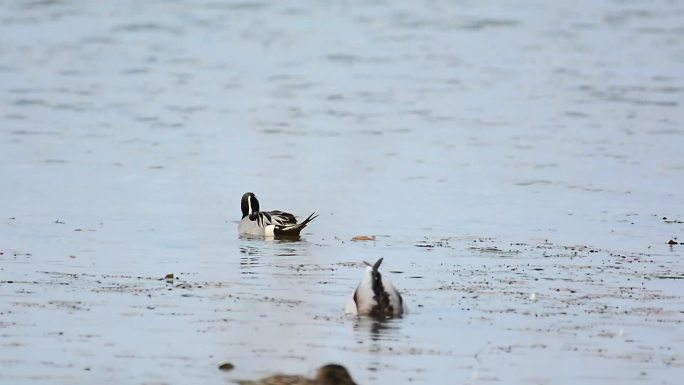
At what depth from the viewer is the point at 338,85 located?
31922 mm

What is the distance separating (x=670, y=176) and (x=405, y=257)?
21.8 feet

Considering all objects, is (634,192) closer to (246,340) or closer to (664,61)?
(246,340)

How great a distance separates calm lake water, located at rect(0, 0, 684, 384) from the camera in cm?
1035

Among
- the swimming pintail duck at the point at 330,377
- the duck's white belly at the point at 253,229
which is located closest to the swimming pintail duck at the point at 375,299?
the swimming pintail duck at the point at 330,377

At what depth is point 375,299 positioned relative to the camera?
11.3m

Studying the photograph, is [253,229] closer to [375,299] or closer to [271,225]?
[271,225]

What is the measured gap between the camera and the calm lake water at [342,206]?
34.0ft

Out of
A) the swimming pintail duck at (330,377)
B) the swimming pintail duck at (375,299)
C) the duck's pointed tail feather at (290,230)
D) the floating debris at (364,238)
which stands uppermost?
the duck's pointed tail feather at (290,230)

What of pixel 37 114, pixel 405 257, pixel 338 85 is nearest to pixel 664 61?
pixel 338 85

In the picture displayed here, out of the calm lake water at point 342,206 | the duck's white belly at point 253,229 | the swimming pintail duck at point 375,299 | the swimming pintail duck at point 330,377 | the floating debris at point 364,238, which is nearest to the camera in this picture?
the swimming pintail duck at point 330,377

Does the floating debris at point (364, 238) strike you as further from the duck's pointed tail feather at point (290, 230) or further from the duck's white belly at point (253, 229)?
the duck's white belly at point (253, 229)

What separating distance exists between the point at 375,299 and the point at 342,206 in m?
6.69

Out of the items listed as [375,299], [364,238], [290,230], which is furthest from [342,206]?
[375,299]

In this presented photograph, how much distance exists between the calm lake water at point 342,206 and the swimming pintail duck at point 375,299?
0.15m
